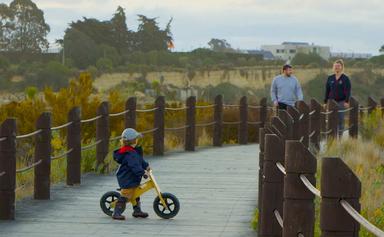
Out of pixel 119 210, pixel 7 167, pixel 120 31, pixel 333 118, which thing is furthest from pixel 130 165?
pixel 120 31

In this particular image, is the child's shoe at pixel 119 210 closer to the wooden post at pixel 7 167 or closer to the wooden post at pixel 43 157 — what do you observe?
the wooden post at pixel 7 167

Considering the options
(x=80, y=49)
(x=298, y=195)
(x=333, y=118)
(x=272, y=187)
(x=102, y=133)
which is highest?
(x=298, y=195)

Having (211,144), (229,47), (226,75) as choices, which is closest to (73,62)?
(226,75)

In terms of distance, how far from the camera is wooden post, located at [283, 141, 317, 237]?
7.12 metres

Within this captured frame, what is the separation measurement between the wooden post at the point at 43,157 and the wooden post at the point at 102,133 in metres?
3.40

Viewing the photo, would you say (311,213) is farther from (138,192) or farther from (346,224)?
(138,192)

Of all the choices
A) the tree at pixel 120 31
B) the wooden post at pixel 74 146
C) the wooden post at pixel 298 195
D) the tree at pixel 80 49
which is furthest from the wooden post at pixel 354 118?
the tree at pixel 120 31

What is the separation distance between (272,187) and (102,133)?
321 inches

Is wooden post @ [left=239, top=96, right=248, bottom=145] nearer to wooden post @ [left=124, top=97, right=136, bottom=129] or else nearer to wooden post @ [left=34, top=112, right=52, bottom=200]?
wooden post @ [left=124, top=97, right=136, bottom=129]

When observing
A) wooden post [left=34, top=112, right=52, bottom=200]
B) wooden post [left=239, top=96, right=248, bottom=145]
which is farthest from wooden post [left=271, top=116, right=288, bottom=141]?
wooden post [left=239, top=96, right=248, bottom=145]

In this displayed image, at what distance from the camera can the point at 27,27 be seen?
3420 inches

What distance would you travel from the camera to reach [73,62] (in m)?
82.4

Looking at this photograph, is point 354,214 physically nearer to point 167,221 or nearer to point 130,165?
point 130,165

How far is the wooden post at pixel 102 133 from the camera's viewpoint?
16.8 meters
